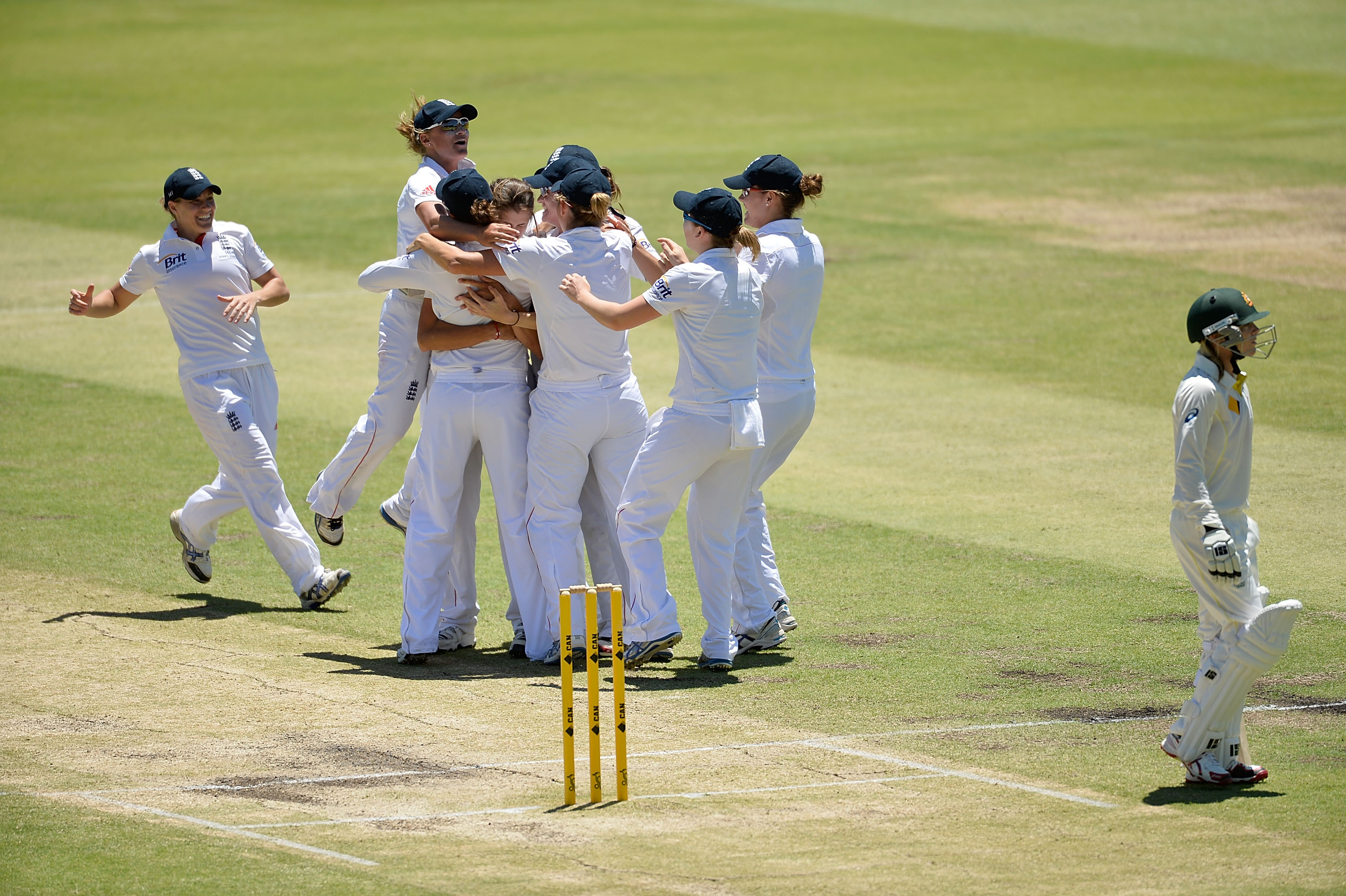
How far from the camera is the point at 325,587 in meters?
10.5

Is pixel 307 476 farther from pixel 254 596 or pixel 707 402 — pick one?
pixel 707 402

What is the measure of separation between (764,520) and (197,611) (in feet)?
12.2

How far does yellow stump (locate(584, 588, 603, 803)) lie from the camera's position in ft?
22.1

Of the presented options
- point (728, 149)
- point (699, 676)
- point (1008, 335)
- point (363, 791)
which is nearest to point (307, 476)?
point (699, 676)

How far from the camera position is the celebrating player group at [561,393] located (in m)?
8.87

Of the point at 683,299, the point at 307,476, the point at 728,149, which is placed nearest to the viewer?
the point at 683,299

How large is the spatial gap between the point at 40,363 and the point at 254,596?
8.65 metres

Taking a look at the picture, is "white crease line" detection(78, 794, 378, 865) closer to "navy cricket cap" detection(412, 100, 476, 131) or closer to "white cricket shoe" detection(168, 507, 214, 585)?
"white cricket shoe" detection(168, 507, 214, 585)

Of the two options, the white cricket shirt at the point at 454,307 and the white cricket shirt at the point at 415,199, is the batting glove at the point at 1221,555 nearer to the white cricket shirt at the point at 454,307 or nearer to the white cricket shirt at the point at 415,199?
the white cricket shirt at the point at 454,307

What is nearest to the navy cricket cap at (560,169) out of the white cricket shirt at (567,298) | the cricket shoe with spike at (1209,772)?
the white cricket shirt at (567,298)

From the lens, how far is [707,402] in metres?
8.84

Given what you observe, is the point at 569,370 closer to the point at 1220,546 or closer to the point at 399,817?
the point at 399,817

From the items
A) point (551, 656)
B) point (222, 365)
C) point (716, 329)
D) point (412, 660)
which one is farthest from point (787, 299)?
point (222, 365)

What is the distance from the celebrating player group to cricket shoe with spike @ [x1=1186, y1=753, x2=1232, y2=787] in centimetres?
291
